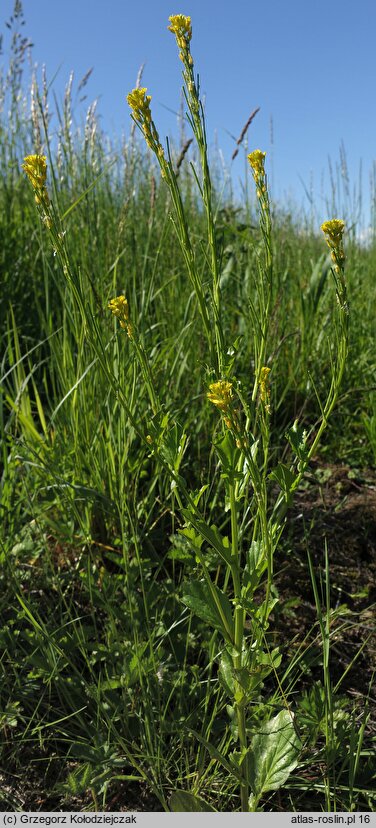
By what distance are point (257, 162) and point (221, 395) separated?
38cm

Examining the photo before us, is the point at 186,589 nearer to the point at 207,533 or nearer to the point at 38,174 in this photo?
the point at 207,533

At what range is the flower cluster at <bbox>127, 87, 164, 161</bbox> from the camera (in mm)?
847

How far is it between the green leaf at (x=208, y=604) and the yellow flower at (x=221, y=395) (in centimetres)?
30

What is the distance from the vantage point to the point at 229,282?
8.84 feet

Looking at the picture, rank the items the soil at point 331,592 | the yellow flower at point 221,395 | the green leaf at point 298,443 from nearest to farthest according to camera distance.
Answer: the yellow flower at point 221,395
the green leaf at point 298,443
the soil at point 331,592

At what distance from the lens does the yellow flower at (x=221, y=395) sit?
2.53 ft

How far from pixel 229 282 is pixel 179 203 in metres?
1.82

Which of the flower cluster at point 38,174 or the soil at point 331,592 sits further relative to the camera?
the soil at point 331,592

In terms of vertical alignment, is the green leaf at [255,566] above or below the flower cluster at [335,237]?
below

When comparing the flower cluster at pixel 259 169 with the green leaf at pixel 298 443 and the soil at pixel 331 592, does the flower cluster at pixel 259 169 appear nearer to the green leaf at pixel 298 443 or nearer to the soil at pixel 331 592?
the green leaf at pixel 298 443

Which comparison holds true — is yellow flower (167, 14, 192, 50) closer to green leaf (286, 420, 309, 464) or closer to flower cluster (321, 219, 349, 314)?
flower cluster (321, 219, 349, 314)

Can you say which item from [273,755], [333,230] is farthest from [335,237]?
[273,755]

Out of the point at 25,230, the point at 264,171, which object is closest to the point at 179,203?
the point at 264,171

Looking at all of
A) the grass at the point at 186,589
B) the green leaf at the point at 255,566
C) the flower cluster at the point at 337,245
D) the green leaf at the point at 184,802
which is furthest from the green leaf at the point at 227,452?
the green leaf at the point at 184,802
